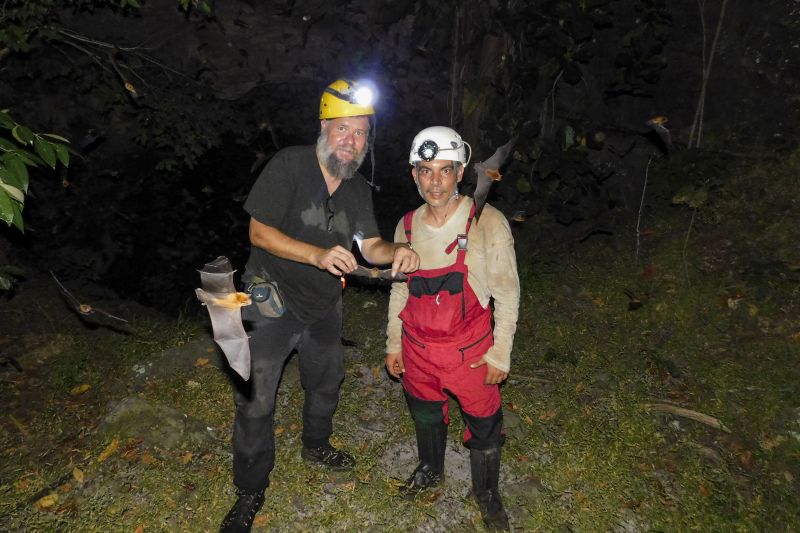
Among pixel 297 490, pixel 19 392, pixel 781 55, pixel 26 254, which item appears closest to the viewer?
pixel 297 490

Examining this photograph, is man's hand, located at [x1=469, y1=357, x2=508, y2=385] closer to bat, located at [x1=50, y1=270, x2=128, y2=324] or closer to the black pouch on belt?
the black pouch on belt

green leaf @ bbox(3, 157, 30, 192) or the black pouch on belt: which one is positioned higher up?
green leaf @ bbox(3, 157, 30, 192)

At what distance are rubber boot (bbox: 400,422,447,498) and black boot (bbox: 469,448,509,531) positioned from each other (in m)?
0.32

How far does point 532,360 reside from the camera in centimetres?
609

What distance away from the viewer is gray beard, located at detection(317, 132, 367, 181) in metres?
3.41

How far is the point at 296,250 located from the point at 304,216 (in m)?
0.38

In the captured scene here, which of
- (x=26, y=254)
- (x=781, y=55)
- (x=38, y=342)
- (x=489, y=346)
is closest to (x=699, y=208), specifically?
(x=781, y=55)

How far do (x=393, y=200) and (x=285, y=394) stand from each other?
6.02m

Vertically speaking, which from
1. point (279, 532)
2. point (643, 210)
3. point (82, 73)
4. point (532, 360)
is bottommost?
point (279, 532)

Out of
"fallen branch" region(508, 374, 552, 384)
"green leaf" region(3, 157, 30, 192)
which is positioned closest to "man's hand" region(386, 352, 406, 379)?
"fallen branch" region(508, 374, 552, 384)

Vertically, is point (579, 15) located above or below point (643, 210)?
above

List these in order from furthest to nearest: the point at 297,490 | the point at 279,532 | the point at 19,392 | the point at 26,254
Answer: the point at 26,254, the point at 19,392, the point at 297,490, the point at 279,532

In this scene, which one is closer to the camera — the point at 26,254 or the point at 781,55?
the point at 781,55

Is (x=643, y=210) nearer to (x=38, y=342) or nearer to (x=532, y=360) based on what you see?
(x=532, y=360)
